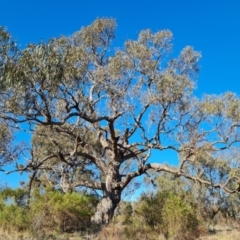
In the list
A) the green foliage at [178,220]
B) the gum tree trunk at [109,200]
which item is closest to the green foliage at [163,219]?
the green foliage at [178,220]

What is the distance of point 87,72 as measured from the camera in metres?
19.5

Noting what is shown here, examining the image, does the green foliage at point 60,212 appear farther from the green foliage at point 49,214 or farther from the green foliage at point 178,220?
the green foliage at point 178,220

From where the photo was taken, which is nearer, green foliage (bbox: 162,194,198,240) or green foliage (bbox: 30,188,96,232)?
green foliage (bbox: 162,194,198,240)

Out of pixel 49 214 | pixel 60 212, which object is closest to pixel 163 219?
pixel 60 212

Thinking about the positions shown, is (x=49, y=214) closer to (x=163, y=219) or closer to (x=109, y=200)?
(x=109, y=200)

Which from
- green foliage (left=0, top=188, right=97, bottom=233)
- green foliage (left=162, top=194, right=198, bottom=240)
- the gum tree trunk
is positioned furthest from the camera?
the gum tree trunk

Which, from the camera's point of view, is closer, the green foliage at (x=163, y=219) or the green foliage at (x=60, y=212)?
the green foliage at (x=163, y=219)

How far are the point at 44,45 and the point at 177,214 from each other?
7.63 meters

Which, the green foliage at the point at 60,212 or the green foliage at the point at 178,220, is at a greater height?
the green foliage at the point at 60,212

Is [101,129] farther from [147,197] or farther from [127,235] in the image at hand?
[127,235]

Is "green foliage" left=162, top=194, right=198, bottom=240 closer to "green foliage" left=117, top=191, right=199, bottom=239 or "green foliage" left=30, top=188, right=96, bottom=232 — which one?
"green foliage" left=117, top=191, right=199, bottom=239

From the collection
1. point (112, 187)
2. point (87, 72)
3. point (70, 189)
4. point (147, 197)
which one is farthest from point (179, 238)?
point (87, 72)

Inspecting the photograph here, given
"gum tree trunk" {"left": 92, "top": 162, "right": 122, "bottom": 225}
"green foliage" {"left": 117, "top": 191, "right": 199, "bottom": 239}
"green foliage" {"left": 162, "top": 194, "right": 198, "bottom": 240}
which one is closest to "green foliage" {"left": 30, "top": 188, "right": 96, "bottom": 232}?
"gum tree trunk" {"left": 92, "top": 162, "right": 122, "bottom": 225}

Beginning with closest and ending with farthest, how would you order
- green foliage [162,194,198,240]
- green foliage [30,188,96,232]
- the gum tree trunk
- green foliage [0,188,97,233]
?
1. green foliage [162,194,198,240]
2. green foliage [0,188,97,233]
3. green foliage [30,188,96,232]
4. the gum tree trunk
